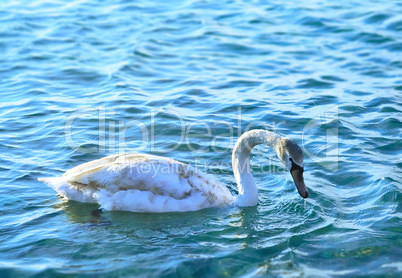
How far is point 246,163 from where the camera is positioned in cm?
831

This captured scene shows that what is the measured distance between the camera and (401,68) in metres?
13.3

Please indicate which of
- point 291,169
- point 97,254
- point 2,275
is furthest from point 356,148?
point 2,275

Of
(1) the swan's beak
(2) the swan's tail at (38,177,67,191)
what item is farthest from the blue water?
(1) the swan's beak

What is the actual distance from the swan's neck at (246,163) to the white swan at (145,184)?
1cm

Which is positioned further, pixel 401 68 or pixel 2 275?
pixel 401 68

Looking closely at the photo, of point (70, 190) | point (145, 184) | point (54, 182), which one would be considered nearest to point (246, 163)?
point (145, 184)

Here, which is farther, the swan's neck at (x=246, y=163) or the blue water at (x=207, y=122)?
the swan's neck at (x=246, y=163)

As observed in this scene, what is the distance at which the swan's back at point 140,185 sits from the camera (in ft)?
25.6

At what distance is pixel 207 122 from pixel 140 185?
3159mm

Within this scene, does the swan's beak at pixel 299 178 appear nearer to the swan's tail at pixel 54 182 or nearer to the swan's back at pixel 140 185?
the swan's back at pixel 140 185

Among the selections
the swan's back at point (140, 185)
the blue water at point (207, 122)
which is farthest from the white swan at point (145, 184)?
the blue water at point (207, 122)

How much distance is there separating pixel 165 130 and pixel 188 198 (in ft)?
9.09

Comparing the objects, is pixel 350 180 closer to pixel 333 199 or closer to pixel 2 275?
pixel 333 199

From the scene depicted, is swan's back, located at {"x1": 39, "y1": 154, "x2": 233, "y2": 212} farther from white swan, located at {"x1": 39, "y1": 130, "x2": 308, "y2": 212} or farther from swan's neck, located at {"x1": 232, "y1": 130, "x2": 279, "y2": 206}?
swan's neck, located at {"x1": 232, "y1": 130, "x2": 279, "y2": 206}
